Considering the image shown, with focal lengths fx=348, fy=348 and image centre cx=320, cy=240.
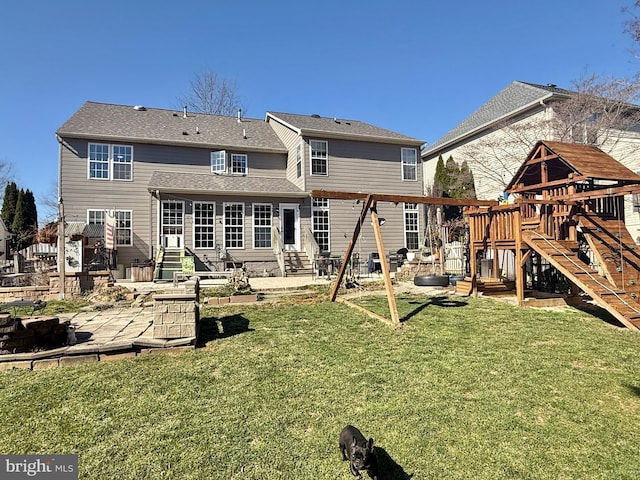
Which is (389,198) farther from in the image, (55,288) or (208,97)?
(208,97)

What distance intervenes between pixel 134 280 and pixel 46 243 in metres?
5.51

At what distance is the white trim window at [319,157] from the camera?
18422 millimetres

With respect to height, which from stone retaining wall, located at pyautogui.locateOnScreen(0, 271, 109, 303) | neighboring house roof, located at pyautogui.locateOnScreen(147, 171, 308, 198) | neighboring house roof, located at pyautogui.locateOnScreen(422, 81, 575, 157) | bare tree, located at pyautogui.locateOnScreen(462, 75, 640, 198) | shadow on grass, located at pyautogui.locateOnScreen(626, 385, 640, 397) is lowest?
shadow on grass, located at pyautogui.locateOnScreen(626, 385, 640, 397)

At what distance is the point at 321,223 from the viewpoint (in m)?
18.6

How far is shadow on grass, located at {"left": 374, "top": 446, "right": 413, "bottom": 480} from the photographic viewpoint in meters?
2.41

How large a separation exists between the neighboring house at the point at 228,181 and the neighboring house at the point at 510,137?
466 centimetres

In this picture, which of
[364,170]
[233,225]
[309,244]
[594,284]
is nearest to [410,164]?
[364,170]

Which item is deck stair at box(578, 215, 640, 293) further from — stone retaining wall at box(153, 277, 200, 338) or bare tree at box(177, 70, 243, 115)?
bare tree at box(177, 70, 243, 115)

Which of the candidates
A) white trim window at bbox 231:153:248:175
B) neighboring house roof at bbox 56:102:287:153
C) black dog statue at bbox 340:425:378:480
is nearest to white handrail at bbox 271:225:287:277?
white trim window at bbox 231:153:248:175

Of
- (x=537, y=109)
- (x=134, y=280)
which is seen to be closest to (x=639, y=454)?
(x=134, y=280)

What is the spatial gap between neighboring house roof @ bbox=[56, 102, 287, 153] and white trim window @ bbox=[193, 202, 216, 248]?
3.58 metres

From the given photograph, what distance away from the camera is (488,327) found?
20.2ft

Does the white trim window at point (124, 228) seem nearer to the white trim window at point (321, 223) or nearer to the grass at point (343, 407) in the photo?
the white trim window at point (321, 223)

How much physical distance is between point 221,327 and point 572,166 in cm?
843
